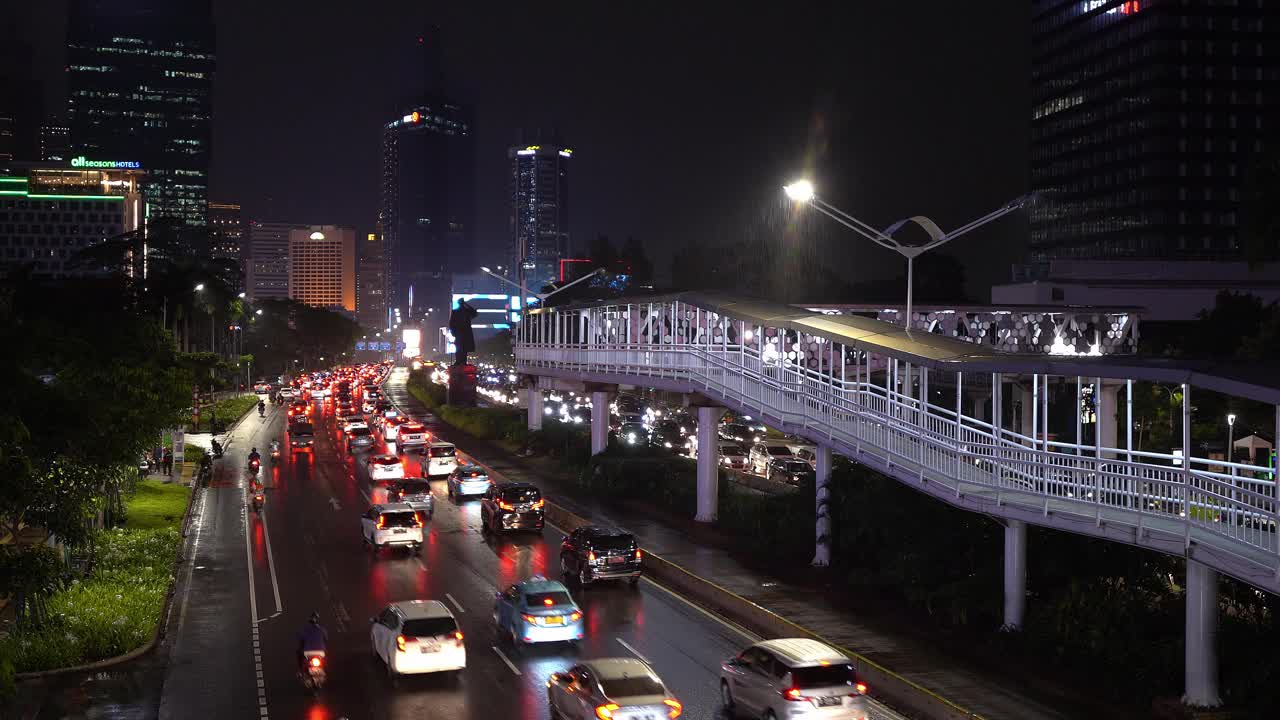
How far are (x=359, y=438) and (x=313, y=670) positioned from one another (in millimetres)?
51859

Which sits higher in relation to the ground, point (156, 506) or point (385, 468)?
point (385, 468)

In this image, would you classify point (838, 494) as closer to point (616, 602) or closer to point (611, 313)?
point (616, 602)

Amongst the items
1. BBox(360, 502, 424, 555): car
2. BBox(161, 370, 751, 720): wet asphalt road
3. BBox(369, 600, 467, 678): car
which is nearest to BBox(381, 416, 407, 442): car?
BBox(161, 370, 751, 720): wet asphalt road

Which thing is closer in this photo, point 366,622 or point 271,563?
point 366,622

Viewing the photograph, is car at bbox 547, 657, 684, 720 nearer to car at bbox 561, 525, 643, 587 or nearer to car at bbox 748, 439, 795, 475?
car at bbox 561, 525, 643, 587

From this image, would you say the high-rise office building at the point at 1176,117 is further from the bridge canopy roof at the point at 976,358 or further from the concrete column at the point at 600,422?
the bridge canopy roof at the point at 976,358

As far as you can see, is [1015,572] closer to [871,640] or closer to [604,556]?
[871,640]

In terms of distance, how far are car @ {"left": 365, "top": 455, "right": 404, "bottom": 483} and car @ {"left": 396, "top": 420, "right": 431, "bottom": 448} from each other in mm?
15410

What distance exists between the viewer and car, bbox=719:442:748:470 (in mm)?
55428

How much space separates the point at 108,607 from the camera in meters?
24.4

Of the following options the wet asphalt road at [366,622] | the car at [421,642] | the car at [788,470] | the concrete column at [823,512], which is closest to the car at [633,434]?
the car at [788,470]

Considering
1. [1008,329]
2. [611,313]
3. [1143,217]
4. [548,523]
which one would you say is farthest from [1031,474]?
[1143,217]

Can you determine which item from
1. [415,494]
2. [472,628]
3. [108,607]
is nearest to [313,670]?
[472,628]

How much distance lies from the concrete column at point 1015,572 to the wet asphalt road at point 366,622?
4.97 meters
